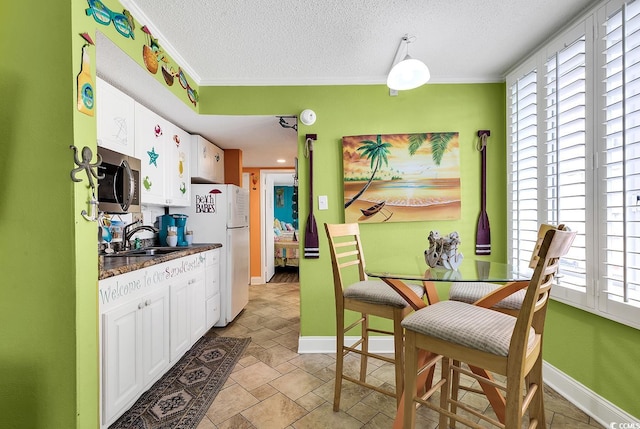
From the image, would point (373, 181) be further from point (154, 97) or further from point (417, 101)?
point (154, 97)

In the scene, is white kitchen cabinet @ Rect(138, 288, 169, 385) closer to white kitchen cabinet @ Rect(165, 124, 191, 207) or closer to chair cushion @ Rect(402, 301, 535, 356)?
white kitchen cabinet @ Rect(165, 124, 191, 207)

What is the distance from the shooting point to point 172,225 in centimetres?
285

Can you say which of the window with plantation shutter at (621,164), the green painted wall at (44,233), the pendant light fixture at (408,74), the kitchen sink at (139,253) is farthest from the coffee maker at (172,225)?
the window with plantation shutter at (621,164)

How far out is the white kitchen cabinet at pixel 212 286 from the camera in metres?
2.76

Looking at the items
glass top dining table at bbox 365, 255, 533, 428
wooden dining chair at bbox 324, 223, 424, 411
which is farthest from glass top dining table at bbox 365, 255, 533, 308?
wooden dining chair at bbox 324, 223, 424, 411

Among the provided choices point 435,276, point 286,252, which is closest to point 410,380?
point 435,276

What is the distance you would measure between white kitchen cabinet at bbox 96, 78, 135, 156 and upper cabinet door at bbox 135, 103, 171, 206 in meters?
0.08

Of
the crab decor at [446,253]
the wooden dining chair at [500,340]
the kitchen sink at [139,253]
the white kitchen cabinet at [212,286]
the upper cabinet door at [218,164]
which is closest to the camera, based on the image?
the wooden dining chair at [500,340]

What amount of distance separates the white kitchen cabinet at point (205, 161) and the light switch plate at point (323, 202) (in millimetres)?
1407

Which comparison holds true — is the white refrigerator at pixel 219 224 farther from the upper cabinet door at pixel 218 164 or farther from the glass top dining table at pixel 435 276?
the glass top dining table at pixel 435 276

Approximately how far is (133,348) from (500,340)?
1903 millimetres

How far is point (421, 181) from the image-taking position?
8.20 feet

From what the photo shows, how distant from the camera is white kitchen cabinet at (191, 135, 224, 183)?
3.04 metres

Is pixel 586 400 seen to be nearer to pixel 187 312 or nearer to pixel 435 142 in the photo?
pixel 435 142
